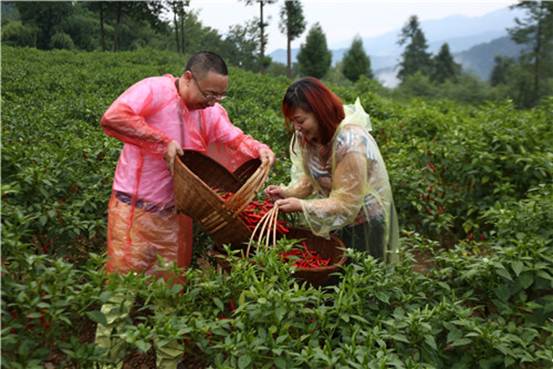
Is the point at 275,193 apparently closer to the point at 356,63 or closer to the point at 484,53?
the point at 356,63

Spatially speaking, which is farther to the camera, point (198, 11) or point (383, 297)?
point (198, 11)

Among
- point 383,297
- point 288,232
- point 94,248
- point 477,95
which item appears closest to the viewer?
Result: point 383,297

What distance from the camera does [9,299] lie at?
1.81 meters

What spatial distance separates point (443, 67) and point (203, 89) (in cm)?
5362

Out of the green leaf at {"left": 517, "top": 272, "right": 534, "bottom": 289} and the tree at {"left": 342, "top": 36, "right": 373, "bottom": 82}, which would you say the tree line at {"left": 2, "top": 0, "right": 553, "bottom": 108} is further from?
the green leaf at {"left": 517, "top": 272, "right": 534, "bottom": 289}

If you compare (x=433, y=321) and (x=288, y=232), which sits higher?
(x=288, y=232)

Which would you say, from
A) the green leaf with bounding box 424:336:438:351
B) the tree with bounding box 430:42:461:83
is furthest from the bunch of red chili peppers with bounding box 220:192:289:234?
the tree with bounding box 430:42:461:83

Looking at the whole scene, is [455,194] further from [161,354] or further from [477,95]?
[477,95]

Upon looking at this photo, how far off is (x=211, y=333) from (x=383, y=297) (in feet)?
2.32

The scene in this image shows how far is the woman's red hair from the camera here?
2627 mm

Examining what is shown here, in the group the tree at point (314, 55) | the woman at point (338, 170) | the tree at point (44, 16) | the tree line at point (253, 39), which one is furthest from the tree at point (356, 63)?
the woman at point (338, 170)

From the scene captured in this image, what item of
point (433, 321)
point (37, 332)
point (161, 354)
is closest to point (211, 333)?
point (161, 354)

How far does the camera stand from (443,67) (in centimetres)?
5241

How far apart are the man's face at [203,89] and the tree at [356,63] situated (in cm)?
3915
